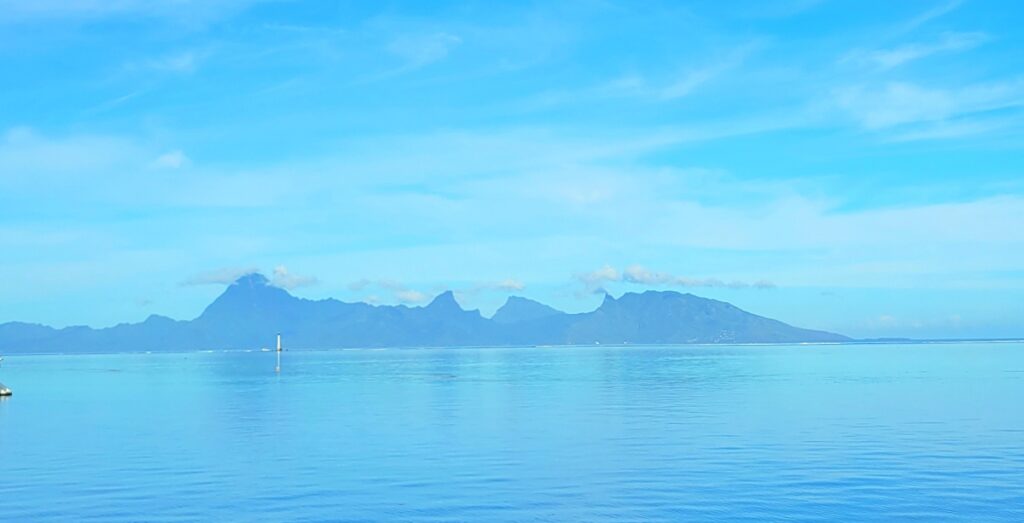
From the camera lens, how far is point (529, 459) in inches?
1687

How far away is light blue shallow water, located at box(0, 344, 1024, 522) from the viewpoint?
106 feet

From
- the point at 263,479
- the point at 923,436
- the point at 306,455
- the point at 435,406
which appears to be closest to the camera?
the point at 263,479

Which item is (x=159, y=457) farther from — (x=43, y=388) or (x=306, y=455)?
(x=43, y=388)

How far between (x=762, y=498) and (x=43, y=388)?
335ft

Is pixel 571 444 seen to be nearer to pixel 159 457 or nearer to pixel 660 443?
pixel 660 443

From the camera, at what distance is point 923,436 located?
4903 cm

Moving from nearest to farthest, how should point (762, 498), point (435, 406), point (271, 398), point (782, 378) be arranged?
point (762, 498), point (435, 406), point (271, 398), point (782, 378)

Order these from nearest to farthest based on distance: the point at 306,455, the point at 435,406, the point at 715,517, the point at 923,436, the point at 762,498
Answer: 1. the point at 715,517
2. the point at 762,498
3. the point at 306,455
4. the point at 923,436
5. the point at 435,406

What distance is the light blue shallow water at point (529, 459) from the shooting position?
32219 millimetres

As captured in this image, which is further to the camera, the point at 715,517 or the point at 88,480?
the point at 88,480

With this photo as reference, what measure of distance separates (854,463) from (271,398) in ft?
191

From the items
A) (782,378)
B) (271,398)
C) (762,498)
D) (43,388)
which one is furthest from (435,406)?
(43,388)

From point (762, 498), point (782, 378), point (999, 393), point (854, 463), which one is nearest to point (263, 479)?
point (762, 498)

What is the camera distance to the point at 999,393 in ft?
256
